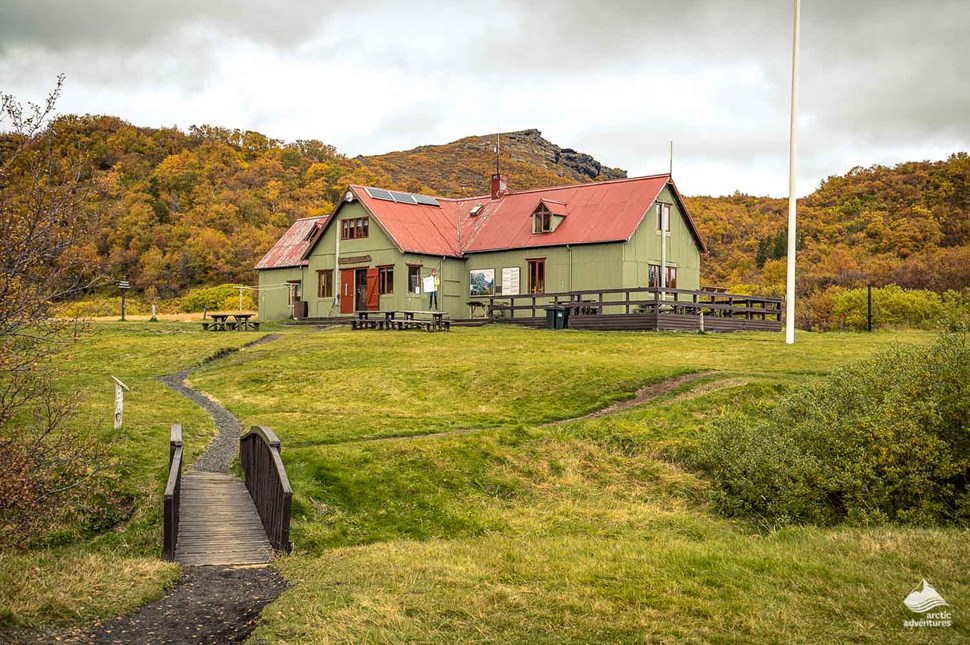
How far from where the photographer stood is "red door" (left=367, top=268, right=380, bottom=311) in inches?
1874

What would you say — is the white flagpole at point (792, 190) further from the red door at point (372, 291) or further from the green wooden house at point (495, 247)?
the red door at point (372, 291)

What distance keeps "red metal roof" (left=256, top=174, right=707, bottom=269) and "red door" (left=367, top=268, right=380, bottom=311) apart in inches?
99.6

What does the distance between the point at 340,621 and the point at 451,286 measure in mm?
39047

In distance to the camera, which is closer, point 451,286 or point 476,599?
point 476,599

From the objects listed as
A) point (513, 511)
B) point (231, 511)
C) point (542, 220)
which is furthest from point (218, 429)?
point (542, 220)

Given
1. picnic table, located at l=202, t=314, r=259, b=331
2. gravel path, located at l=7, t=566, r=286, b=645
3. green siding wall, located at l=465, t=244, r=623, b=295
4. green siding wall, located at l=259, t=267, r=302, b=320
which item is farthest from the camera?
green siding wall, located at l=259, t=267, r=302, b=320

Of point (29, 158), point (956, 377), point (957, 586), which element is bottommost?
point (957, 586)

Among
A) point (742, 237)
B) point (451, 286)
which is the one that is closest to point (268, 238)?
point (451, 286)

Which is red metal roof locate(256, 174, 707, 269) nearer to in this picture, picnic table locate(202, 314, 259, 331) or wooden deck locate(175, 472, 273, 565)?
→ picnic table locate(202, 314, 259, 331)

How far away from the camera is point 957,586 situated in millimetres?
9250

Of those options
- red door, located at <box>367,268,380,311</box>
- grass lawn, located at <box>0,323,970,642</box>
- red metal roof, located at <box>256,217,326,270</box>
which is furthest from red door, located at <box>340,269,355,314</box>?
grass lawn, located at <box>0,323,970,642</box>

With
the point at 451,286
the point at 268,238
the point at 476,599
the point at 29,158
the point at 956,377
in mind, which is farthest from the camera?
the point at 268,238

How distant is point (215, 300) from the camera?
218ft

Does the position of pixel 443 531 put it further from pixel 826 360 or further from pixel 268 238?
pixel 268 238
